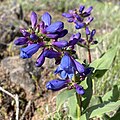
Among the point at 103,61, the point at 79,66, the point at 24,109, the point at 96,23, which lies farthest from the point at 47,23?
the point at 96,23

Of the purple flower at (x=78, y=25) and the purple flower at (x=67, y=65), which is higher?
the purple flower at (x=78, y=25)

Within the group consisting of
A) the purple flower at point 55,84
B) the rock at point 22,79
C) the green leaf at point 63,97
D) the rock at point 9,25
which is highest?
the rock at point 9,25

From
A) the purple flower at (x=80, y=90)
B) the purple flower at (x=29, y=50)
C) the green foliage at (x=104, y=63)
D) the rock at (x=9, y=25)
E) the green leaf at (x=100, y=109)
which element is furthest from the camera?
the rock at (x=9, y=25)

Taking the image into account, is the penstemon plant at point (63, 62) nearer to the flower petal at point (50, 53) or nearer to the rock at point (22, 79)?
the flower petal at point (50, 53)

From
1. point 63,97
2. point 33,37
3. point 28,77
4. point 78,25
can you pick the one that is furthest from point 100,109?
point 28,77

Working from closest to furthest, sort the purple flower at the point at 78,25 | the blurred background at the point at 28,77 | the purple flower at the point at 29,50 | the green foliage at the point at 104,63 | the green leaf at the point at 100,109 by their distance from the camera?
the purple flower at the point at 29,50 → the green leaf at the point at 100,109 → the green foliage at the point at 104,63 → the purple flower at the point at 78,25 → the blurred background at the point at 28,77

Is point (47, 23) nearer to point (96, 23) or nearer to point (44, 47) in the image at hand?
point (44, 47)

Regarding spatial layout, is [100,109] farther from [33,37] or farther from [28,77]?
[28,77]

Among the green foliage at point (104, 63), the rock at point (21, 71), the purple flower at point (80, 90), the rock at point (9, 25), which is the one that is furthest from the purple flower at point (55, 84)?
the rock at point (9, 25)
